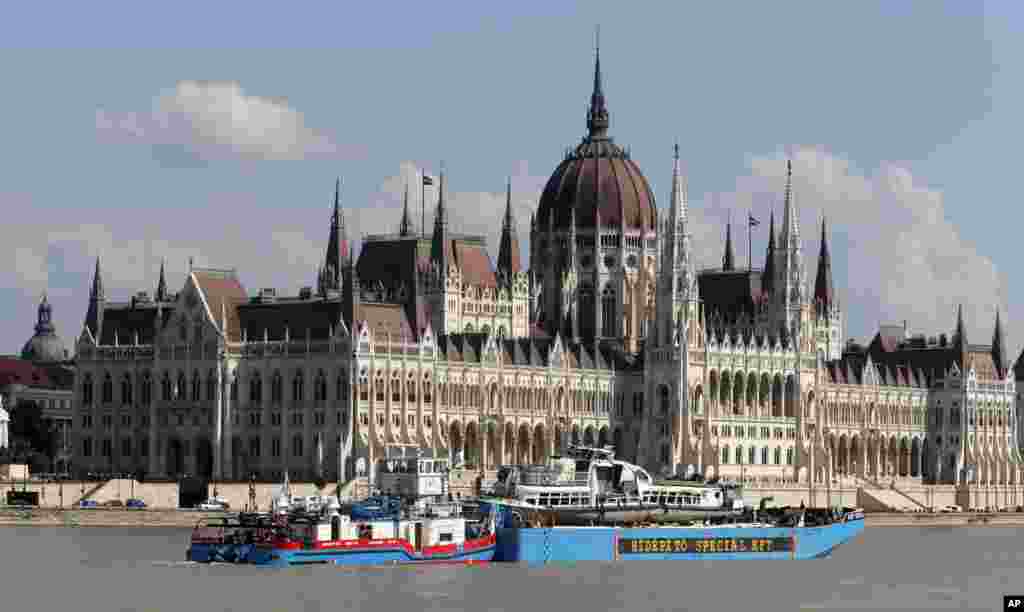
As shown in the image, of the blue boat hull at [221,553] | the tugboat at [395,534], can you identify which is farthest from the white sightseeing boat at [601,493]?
the blue boat hull at [221,553]

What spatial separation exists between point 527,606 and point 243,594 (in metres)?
12.0

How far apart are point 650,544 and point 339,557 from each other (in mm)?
17003

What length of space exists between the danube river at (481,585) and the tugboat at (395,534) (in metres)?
2.21

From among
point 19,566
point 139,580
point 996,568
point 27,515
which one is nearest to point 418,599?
point 139,580

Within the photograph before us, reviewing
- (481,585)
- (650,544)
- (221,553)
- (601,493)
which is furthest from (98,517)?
(481,585)

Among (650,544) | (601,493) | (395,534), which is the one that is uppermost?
(601,493)

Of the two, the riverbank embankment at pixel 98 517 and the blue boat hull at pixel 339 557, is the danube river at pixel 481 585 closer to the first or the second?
the blue boat hull at pixel 339 557

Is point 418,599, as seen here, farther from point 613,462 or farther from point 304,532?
point 613,462

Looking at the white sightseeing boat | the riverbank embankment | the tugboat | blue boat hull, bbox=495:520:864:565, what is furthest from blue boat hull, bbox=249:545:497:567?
the riverbank embankment

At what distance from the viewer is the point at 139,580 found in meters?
134

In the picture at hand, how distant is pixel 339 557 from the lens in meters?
143

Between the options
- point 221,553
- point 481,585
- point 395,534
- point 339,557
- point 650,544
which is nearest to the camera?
A: point 481,585

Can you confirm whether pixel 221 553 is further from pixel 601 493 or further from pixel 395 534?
pixel 601 493

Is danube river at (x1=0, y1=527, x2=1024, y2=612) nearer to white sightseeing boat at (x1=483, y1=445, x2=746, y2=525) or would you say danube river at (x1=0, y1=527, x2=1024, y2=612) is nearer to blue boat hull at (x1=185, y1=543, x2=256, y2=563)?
blue boat hull at (x1=185, y1=543, x2=256, y2=563)
